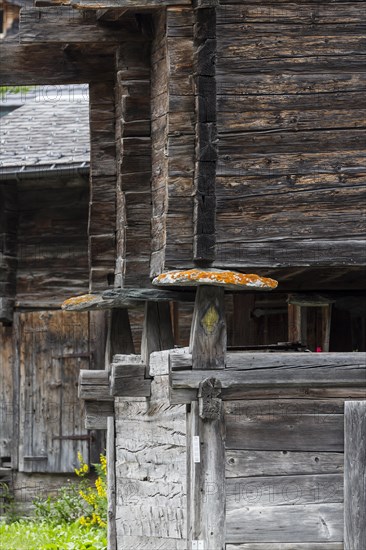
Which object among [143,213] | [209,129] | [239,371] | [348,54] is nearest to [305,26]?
[348,54]

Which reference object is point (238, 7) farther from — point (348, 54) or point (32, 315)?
point (32, 315)

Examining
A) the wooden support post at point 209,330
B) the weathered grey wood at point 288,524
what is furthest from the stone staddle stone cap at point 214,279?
the weathered grey wood at point 288,524

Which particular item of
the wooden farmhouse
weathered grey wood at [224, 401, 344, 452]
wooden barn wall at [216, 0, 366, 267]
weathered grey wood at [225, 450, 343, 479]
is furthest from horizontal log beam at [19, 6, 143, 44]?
weathered grey wood at [225, 450, 343, 479]

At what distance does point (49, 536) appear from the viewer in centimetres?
1196

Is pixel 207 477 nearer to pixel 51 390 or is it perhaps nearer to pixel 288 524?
pixel 288 524

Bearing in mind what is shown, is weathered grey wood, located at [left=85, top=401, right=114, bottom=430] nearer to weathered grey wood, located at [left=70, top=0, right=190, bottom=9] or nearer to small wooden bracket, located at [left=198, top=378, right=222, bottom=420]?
small wooden bracket, located at [left=198, top=378, right=222, bottom=420]

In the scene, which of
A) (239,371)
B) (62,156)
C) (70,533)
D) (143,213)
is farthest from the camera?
(62,156)

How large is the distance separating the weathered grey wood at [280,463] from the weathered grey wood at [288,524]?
9.3 inches

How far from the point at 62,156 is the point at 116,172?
151 inches

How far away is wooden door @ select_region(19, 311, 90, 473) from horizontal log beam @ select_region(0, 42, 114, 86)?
4217mm

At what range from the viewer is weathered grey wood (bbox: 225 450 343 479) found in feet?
26.4

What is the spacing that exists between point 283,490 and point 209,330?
3.88 feet

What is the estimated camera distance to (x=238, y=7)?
8.19 m

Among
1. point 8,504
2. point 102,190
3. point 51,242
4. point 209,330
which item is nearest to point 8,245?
point 51,242
